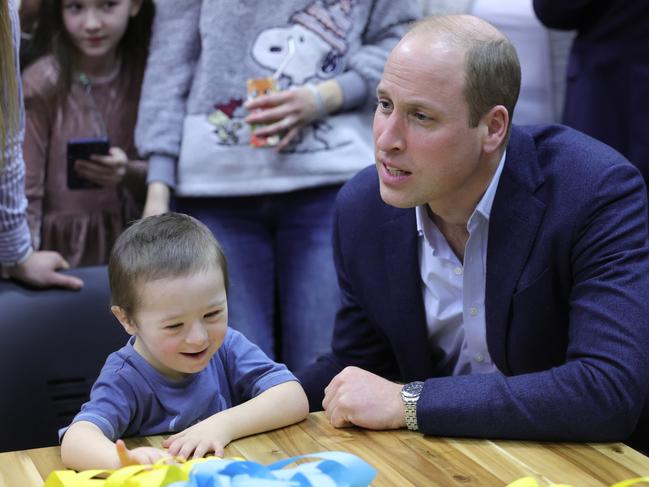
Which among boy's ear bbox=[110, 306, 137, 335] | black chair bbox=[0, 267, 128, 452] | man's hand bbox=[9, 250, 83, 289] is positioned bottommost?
black chair bbox=[0, 267, 128, 452]

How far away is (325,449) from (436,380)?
267 mm

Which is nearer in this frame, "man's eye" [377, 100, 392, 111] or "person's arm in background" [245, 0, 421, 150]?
"man's eye" [377, 100, 392, 111]

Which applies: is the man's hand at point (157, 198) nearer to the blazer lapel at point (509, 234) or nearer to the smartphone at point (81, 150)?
the smartphone at point (81, 150)

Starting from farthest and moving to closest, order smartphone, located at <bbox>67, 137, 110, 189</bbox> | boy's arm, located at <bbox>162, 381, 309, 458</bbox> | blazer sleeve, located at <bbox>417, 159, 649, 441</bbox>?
smartphone, located at <bbox>67, 137, 110, 189</bbox> < blazer sleeve, located at <bbox>417, 159, 649, 441</bbox> < boy's arm, located at <bbox>162, 381, 309, 458</bbox>

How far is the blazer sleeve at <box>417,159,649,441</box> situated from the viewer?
5.89 ft

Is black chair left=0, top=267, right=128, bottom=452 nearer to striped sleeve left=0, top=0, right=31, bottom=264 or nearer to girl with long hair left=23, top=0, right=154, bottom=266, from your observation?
striped sleeve left=0, top=0, right=31, bottom=264

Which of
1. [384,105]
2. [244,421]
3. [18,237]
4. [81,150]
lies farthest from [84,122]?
[244,421]

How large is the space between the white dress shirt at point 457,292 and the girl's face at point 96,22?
1.17m

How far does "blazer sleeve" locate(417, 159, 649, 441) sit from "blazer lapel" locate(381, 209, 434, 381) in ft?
0.90

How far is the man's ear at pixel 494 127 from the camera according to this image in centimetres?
208

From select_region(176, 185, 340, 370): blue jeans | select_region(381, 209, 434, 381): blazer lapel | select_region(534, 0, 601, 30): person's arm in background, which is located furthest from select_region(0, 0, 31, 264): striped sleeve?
select_region(534, 0, 601, 30): person's arm in background

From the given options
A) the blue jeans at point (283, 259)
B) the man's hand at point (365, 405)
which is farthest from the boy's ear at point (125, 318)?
the blue jeans at point (283, 259)

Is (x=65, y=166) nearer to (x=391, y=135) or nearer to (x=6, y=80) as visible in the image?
(x=6, y=80)

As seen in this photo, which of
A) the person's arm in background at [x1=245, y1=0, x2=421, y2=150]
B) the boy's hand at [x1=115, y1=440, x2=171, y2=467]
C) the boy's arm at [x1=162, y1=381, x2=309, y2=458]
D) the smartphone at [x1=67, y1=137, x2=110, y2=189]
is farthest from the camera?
the smartphone at [x1=67, y1=137, x2=110, y2=189]
